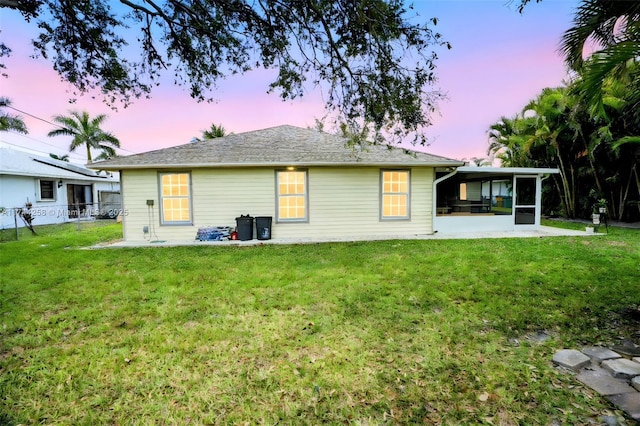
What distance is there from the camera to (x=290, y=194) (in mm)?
10008

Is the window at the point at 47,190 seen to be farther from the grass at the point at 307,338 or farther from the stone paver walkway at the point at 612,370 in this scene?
the stone paver walkway at the point at 612,370

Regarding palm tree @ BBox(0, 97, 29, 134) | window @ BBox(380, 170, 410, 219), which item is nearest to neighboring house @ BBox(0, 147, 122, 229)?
palm tree @ BBox(0, 97, 29, 134)

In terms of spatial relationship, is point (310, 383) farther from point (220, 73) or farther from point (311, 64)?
point (220, 73)

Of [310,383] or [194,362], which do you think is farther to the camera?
[194,362]

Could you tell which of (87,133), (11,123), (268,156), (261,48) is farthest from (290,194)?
(87,133)

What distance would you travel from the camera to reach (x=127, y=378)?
2.65 m

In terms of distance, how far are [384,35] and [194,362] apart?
4588 millimetres

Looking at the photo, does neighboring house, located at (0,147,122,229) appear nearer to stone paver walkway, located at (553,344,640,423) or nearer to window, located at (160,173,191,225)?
window, located at (160,173,191,225)

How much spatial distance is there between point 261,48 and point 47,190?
1732 cm

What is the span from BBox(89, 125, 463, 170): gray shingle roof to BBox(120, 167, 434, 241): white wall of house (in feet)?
1.26

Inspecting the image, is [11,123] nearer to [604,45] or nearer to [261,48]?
[261,48]

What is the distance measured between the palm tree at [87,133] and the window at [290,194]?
21.0 metres

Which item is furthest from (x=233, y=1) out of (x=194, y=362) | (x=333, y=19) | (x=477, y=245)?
(x=477, y=245)

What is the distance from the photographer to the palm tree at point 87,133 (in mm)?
22750
